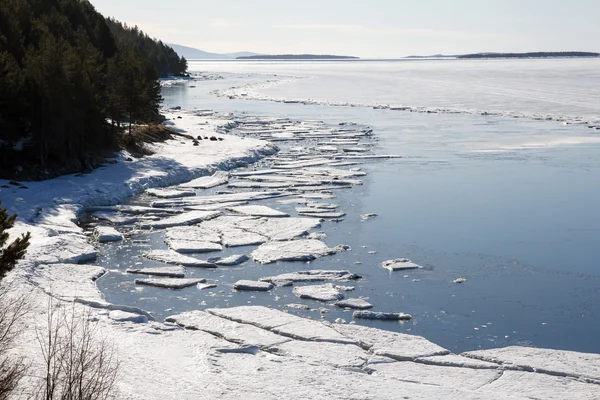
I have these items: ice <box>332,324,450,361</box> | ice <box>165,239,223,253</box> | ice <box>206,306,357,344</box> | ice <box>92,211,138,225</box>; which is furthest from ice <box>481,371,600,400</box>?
ice <box>92,211,138,225</box>

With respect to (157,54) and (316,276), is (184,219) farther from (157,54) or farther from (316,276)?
(157,54)

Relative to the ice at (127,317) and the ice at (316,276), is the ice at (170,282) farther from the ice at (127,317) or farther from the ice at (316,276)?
the ice at (127,317)

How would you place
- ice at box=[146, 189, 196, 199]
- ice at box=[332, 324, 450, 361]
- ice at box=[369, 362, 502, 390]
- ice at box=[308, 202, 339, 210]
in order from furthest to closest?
ice at box=[146, 189, 196, 199], ice at box=[308, 202, 339, 210], ice at box=[332, 324, 450, 361], ice at box=[369, 362, 502, 390]

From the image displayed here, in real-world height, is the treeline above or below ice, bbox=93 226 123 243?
above

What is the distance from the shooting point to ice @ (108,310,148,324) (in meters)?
12.9

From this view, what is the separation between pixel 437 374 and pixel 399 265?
5.87 metres

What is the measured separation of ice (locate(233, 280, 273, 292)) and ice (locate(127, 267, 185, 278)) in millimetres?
1591

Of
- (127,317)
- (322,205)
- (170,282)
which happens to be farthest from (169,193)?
(127,317)

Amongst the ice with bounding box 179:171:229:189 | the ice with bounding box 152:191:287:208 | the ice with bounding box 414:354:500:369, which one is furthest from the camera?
Result: the ice with bounding box 179:171:229:189

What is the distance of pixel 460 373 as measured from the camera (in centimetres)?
1077

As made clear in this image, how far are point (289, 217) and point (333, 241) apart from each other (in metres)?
3.08

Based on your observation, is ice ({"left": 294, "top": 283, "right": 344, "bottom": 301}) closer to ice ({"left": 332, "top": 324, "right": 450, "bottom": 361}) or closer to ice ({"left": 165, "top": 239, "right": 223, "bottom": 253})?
ice ({"left": 332, "top": 324, "right": 450, "bottom": 361})

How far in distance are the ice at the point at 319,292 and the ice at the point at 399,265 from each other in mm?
1932

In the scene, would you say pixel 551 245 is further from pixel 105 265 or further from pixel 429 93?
pixel 429 93
